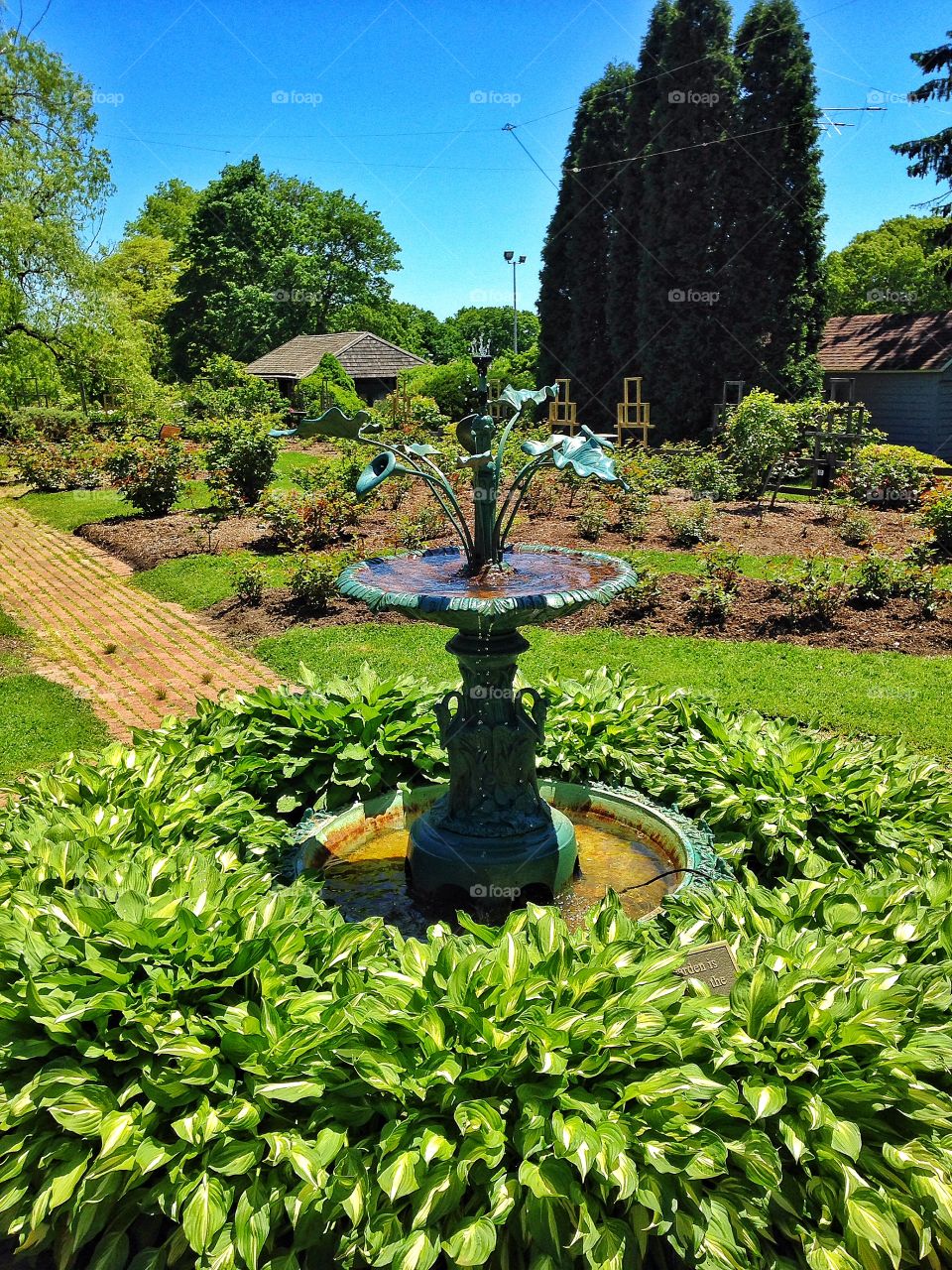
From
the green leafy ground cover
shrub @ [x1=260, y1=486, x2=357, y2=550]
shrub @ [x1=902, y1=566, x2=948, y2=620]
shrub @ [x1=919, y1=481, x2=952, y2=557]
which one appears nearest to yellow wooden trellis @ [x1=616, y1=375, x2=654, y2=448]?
shrub @ [x1=260, y1=486, x2=357, y2=550]

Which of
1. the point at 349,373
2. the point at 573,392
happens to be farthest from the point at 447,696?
the point at 349,373

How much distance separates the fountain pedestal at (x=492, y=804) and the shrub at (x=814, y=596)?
5.98 m

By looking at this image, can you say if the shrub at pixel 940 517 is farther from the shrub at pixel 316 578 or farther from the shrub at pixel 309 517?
the shrub at pixel 309 517

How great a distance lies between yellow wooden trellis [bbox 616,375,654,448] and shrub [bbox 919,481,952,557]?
463 inches

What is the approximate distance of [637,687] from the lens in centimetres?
622

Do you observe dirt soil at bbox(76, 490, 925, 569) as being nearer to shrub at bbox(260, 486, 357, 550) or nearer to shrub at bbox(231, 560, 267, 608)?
shrub at bbox(260, 486, 357, 550)

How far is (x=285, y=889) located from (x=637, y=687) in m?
3.06

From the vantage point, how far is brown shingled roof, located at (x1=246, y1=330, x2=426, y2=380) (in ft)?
114

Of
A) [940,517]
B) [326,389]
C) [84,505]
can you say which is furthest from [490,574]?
[326,389]

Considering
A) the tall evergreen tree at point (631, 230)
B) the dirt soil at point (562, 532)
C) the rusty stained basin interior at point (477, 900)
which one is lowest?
the dirt soil at point (562, 532)

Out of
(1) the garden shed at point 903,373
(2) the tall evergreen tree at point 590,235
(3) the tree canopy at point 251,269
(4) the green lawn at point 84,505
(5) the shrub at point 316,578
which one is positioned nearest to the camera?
(5) the shrub at point 316,578

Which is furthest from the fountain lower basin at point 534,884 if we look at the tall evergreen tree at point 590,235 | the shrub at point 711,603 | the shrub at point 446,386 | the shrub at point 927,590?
the shrub at point 446,386

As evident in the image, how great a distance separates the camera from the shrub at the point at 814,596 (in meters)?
9.54

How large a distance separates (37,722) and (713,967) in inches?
247
